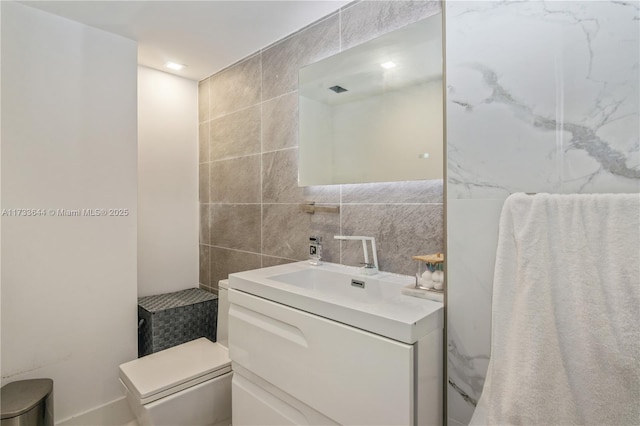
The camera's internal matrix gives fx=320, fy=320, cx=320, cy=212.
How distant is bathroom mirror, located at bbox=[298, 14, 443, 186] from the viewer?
123 cm

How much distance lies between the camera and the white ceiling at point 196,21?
158 centimetres

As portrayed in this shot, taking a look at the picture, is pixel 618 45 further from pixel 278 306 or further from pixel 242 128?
pixel 242 128

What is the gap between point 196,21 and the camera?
5.63 feet

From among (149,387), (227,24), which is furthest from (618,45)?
(149,387)

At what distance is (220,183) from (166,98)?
2.44 feet

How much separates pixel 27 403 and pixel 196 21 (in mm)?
1989

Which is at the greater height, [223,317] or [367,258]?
[367,258]

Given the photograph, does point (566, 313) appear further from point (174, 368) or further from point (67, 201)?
point (67, 201)

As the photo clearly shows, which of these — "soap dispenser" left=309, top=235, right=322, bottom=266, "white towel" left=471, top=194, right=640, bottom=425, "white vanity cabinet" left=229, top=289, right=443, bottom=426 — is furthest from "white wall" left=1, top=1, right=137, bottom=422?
"white towel" left=471, top=194, right=640, bottom=425

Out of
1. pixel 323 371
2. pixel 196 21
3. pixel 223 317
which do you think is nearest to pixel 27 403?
pixel 223 317

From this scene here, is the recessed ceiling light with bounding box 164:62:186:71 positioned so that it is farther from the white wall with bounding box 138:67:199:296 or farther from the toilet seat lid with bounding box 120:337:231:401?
the toilet seat lid with bounding box 120:337:231:401

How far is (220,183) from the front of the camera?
2.34 metres

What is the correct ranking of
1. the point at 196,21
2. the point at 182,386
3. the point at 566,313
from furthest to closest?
the point at 196,21
the point at 182,386
the point at 566,313

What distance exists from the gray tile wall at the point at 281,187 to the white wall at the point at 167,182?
0.09m
